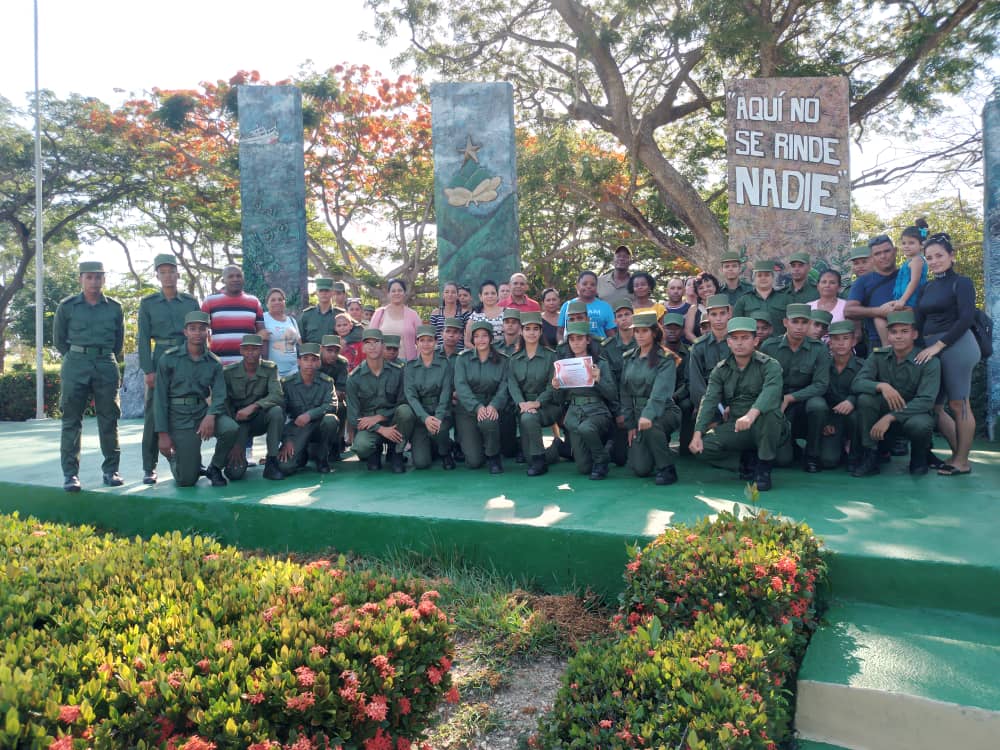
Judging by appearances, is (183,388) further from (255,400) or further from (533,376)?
(533,376)

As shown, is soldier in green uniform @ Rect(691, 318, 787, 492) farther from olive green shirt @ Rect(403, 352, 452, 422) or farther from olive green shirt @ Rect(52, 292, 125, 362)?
olive green shirt @ Rect(52, 292, 125, 362)

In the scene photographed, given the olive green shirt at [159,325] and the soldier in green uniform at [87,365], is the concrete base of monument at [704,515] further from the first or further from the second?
the olive green shirt at [159,325]

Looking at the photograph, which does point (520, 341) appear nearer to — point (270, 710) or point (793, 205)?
point (793, 205)

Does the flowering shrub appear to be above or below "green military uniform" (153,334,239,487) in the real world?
below

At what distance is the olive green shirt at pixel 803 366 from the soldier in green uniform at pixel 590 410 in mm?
1229

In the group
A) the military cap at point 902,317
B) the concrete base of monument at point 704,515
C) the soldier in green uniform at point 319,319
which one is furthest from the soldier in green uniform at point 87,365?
the military cap at point 902,317

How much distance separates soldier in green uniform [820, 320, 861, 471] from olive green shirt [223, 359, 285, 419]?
4331mm

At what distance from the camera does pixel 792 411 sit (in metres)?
5.34

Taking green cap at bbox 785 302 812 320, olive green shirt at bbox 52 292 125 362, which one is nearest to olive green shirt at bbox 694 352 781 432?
green cap at bbox 785 302 812 320

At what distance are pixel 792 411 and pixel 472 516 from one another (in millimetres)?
2770

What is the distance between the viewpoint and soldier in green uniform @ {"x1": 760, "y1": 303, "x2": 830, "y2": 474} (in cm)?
509

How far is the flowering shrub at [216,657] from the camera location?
1678 mm

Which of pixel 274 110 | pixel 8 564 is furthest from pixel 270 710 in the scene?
pixel 274 110

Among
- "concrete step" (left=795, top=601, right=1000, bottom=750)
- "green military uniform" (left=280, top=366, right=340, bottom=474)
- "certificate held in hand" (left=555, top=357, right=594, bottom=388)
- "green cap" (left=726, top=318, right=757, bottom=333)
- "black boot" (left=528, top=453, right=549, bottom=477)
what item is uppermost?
"green cap" (left=726, top=318, right=757, bottom=333)
